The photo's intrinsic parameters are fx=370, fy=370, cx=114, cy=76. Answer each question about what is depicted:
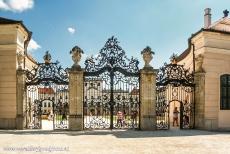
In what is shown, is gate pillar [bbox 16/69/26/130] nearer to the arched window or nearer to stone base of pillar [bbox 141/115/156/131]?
stone base of pillar [bbox 141/115/156/131]

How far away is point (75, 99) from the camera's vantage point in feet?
62.8

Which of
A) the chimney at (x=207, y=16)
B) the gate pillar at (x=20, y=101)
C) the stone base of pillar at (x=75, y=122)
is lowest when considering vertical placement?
the stone base of pillar at (x=75, y=122)

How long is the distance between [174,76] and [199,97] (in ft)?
5.92

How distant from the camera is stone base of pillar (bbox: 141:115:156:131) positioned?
771 inches

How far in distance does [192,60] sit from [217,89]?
2361 mm

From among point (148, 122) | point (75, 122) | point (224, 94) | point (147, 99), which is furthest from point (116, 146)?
point (224, 94)

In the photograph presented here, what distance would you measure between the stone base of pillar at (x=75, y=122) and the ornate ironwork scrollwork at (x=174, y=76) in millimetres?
4675

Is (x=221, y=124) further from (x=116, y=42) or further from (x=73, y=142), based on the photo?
(x=73, y=142)

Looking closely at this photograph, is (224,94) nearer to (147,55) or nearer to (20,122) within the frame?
(147,55)

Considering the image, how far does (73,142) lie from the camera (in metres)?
13.8

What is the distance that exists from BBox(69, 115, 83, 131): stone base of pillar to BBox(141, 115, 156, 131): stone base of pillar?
3.27 m

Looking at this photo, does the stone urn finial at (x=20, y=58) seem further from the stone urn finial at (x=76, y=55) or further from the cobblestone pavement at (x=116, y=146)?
the cobblestone pavement at (x=116, y=146)

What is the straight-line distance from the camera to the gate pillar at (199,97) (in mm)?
20391

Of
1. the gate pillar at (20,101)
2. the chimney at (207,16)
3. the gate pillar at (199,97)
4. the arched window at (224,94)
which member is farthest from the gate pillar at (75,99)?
the chimney at (207,16)
